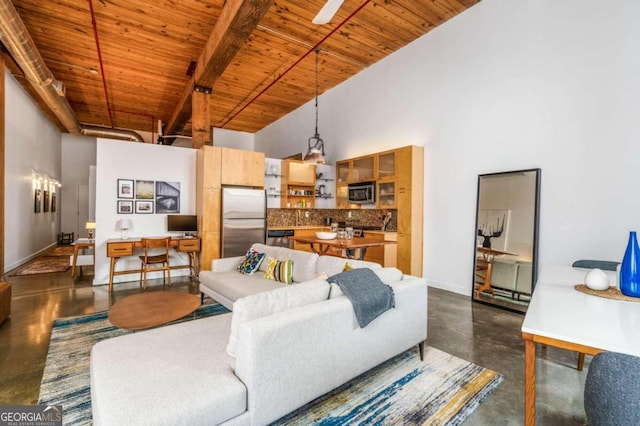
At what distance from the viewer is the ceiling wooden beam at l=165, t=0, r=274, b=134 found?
11.9ft

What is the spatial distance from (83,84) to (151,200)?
3.34 metres

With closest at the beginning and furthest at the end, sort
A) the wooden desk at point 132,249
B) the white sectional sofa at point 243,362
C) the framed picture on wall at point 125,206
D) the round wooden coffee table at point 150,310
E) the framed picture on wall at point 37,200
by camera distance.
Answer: the white sectional sofa at point 243,362, the round wooden coffee table at point 150,310, the wooden desk at point 132,249, the framed picture on wall at point 125,206, the framed picture on wall at point 37,200

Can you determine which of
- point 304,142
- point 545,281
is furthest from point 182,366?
point 304,142

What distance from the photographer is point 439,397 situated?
6.87 feet

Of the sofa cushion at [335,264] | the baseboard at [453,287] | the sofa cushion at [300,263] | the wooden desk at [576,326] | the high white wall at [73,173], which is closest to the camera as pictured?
the wooden desk at [576,326]

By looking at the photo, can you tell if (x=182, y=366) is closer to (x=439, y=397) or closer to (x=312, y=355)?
(x=312, y=355)

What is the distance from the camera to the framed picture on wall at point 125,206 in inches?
217

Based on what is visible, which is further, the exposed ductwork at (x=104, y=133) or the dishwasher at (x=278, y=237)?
the exposed ductwork at (x=104, y=133)

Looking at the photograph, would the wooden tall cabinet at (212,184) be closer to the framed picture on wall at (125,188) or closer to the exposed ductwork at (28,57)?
the framed picture on wall at (125,188)

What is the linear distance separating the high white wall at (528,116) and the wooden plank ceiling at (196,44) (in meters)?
0.70

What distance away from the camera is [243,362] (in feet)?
5.17

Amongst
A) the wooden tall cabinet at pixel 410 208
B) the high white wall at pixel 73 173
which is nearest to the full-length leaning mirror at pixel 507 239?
the wooden tall cabinet at pixel 410 208

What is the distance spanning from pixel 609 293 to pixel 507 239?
2249 mm

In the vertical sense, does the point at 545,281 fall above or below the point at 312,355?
above
